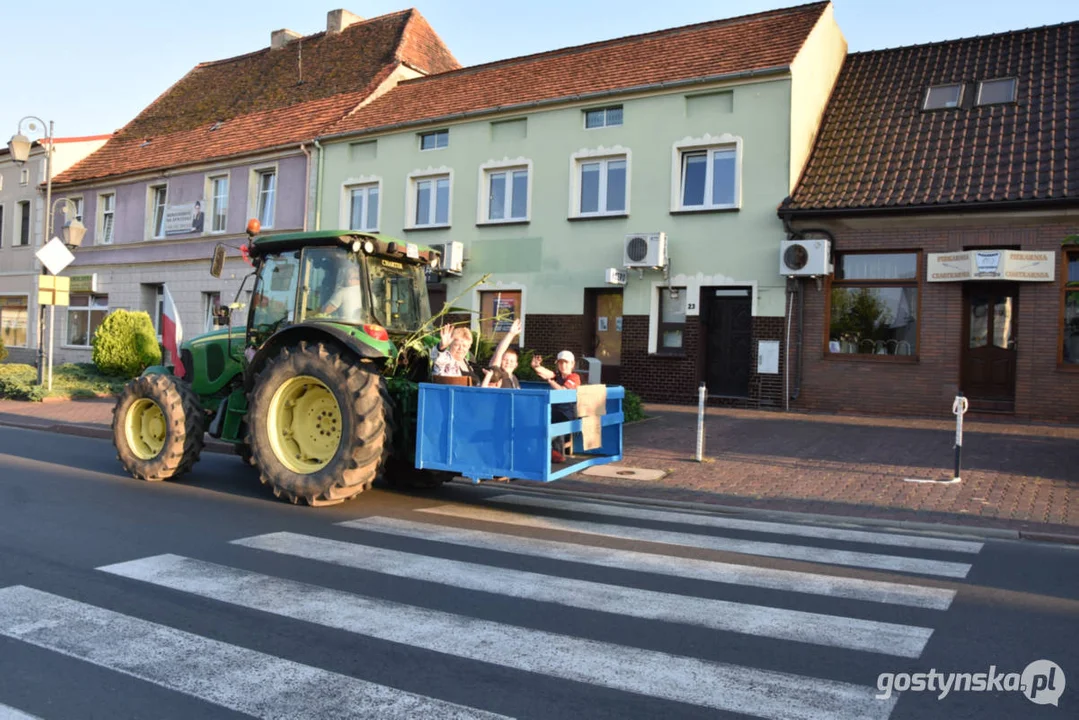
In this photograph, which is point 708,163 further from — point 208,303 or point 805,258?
point 208,303

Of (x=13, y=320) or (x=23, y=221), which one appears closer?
(x=23, y=221)

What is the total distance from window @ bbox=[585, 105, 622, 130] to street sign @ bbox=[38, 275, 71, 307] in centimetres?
1204

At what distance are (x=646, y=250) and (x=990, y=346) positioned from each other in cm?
657

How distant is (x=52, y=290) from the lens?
18547 millimetres

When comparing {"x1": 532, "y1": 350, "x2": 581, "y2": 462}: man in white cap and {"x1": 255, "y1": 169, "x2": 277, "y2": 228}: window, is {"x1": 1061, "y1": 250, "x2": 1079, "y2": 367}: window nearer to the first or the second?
{"x1": 532, "y1": 350, "x2": 581, "y2": 462}: man in white cap

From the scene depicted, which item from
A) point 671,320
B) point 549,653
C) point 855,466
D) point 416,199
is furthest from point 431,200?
point 549,653

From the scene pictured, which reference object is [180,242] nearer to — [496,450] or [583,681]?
[496,450]

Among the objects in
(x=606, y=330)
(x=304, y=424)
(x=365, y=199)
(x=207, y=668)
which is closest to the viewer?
(x=207, y=668)

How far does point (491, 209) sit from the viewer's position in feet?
67.1

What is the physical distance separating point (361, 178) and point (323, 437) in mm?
15728

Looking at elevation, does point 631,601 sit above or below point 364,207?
below

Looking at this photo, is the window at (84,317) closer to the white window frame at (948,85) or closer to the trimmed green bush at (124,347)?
the trimmed green bush at (124,347)

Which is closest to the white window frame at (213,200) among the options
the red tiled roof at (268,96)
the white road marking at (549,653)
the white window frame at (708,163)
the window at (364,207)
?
the red tiled roof at (268,96)

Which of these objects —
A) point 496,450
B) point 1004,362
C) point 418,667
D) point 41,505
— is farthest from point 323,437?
point 1004,362
